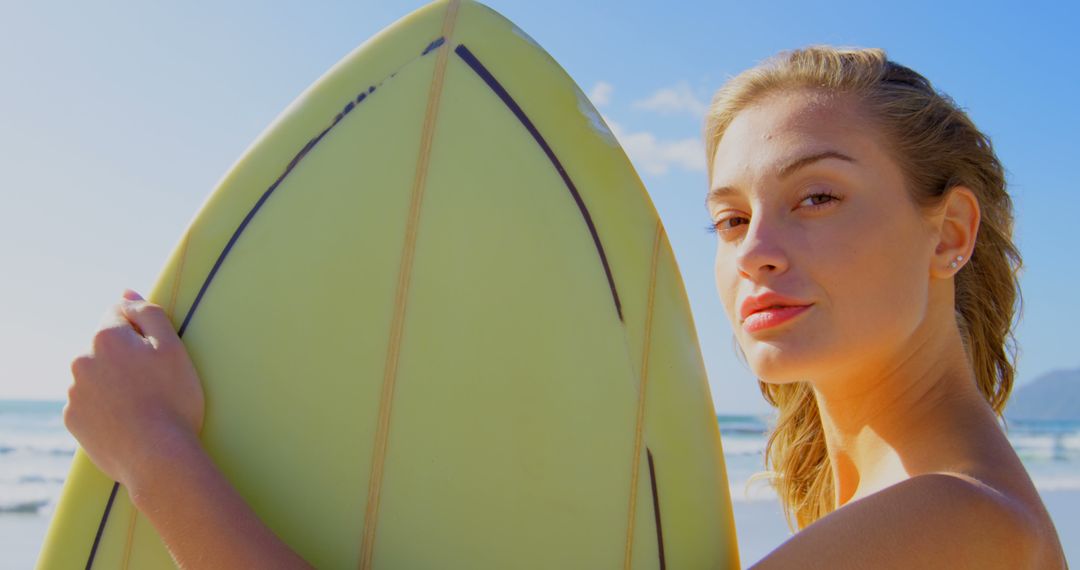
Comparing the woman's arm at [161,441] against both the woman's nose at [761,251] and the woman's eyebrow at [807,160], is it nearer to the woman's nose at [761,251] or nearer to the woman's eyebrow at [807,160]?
the woman's nose at [761,251]

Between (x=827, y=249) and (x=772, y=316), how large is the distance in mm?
137

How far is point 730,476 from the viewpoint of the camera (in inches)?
482

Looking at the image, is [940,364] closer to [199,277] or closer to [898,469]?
[898,469]

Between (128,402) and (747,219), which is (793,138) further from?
(128,402)

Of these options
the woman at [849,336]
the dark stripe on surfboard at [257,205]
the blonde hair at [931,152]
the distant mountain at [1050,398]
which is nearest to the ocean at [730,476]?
the blonde hair at [931,152]

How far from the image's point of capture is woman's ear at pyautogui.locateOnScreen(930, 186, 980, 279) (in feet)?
4.95

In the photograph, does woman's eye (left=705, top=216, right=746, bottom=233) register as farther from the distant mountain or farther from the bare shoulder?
the distant mountain

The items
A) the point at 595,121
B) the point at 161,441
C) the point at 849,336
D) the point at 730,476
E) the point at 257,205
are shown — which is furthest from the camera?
the point at 730,476

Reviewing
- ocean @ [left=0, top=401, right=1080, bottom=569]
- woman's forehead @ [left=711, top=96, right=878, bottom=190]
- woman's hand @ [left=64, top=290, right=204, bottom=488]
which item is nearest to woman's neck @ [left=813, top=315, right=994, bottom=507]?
woman's forehead @ [left=711, top=96, right=878, bottom=190]

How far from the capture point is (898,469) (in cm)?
143

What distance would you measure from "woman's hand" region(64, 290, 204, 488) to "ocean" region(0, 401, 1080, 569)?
4.90 ft

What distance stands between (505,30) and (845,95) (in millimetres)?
697

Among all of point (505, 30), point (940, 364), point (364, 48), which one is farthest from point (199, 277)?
point (940, 364)

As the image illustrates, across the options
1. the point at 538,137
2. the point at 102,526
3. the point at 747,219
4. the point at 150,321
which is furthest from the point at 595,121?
the point at 102,526
